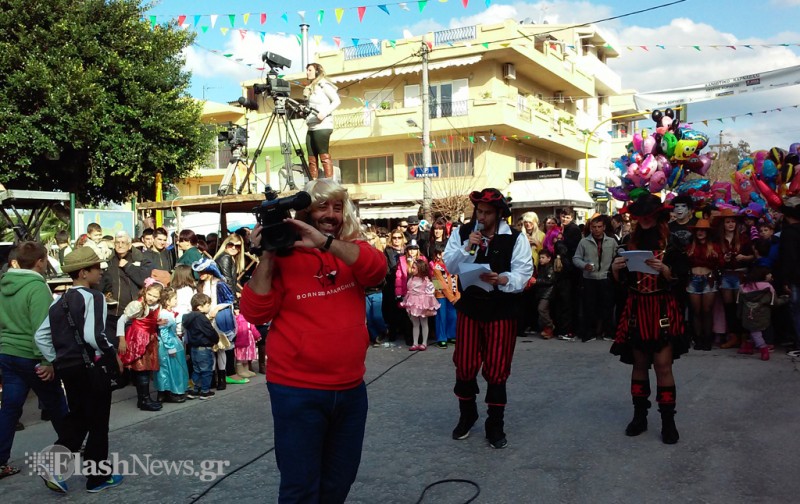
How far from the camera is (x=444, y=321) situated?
1047cm

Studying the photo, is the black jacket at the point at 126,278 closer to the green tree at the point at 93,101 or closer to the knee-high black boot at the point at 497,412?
the knee-high black boot at the point at 497,412

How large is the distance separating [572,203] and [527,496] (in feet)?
86.4

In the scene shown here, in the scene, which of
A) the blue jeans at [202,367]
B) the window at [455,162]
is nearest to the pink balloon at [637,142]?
the blue jeans at [202,367]

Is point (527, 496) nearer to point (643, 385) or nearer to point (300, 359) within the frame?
point (643, 385)

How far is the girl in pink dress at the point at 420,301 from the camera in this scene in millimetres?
10180

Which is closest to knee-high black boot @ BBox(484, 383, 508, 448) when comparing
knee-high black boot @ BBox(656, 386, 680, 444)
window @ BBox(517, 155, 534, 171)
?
knee-high black boot @ BBox(656, 386, 680, 444)

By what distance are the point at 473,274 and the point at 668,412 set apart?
6.20ft

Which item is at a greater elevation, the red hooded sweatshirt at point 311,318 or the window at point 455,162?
the window at point 455,162

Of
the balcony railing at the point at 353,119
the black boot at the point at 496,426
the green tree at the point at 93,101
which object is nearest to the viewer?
the black boot at the point at 496,426

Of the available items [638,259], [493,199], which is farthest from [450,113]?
[638,259]

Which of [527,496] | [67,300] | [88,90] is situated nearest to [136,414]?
[67,300]

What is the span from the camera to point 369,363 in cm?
923

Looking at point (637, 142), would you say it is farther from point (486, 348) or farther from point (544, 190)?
point (544, 190)

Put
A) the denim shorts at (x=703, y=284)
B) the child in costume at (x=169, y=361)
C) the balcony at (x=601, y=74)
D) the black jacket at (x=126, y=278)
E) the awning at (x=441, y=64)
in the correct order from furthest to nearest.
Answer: the balcony at (x=601, y=74)
the awning at (x=441, y=64)
the denim shorts at (x=703, y=284)
the black jacket at (x=126, y=278)
the child in costume at (x=169, y=361)
